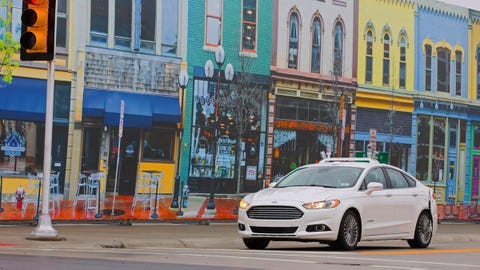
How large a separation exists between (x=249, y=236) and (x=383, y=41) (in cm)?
1898

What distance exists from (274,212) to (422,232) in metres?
3.67

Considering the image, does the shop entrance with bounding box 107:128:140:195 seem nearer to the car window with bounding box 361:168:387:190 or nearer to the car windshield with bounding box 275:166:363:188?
the car windshield with bounding box 275:166:363:188

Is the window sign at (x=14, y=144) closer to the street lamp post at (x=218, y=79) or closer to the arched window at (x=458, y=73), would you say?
the street lamp post at (x=218, y=79)

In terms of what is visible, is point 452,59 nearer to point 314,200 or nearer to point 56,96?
point 56,96

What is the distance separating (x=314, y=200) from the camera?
14641 mm

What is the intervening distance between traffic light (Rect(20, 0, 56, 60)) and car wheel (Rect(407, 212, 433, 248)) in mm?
7161

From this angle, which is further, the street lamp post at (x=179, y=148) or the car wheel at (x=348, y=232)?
the street lamp post at (x=179, y=148)

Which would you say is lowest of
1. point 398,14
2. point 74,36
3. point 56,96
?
point 56,96

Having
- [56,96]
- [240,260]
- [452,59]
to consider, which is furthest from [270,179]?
[240,260]

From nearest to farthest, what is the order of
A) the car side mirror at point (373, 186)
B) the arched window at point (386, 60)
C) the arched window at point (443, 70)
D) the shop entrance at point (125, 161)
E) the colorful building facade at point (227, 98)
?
the car side mirror at point (373, 186), the shop entrance at point (125, 161), the colorful building facade at point (227, 98), the arched window at point (386, 60), the arched window at point (443, 70)

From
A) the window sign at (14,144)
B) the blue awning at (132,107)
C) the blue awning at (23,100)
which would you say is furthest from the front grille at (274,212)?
the blue awning at (132,107)

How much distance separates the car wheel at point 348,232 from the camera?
48.3ft

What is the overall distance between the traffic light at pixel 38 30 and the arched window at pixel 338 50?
1710 cm

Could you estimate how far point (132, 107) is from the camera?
25609 millimetres
